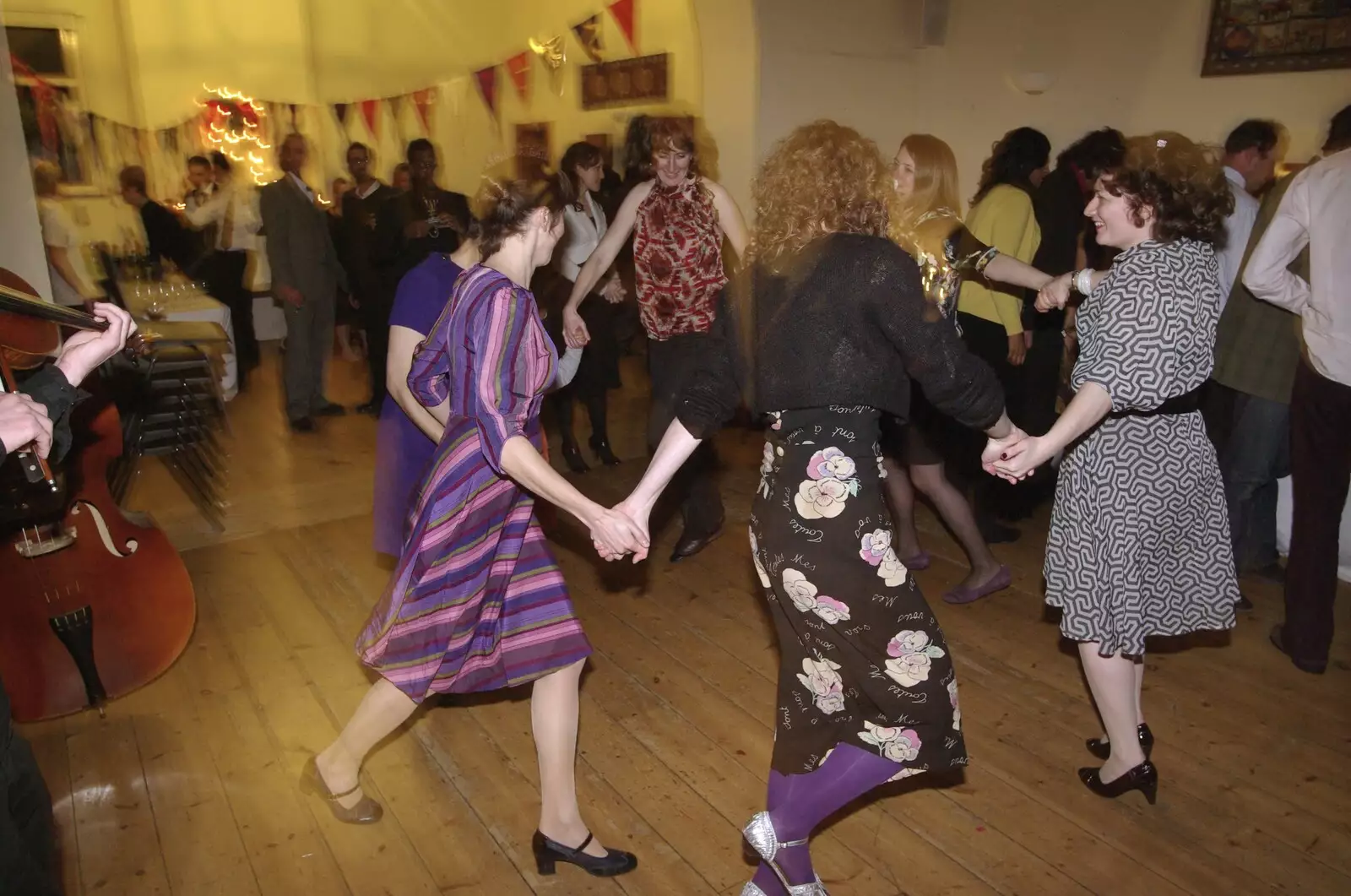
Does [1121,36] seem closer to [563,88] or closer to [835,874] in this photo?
[835,874]

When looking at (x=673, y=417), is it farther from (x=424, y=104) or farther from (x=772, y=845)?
Result: (x=424, y=104)

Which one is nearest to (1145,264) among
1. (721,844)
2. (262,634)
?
(721,844)

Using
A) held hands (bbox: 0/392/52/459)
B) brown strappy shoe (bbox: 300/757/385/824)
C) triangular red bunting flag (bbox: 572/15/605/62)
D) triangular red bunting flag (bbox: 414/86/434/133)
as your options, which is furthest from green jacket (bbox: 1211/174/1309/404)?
triangular red bunting flag (bbox: 414/86/434/133)

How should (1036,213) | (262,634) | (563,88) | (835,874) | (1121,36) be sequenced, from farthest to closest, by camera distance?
(563,88)
(1121,36)
(1036,213)
(262,634)
(835,874)

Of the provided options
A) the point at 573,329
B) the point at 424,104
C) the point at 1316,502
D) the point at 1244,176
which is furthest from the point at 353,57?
the point at 1316,502

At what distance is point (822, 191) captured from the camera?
5.77 feet

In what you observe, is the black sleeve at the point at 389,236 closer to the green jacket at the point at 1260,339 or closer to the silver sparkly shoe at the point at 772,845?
the green jacket at the point at 1260,339

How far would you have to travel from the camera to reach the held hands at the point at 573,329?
360 cm

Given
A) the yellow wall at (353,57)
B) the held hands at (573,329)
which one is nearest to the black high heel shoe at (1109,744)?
the held hands at (573,329)

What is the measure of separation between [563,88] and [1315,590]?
7.28 meters

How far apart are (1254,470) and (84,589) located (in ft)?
12.1

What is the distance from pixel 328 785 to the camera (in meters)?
2.27

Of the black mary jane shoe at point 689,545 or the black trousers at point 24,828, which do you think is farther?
the black mary jane shoe at point 689,545

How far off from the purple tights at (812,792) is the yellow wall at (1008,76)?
12.0ft
